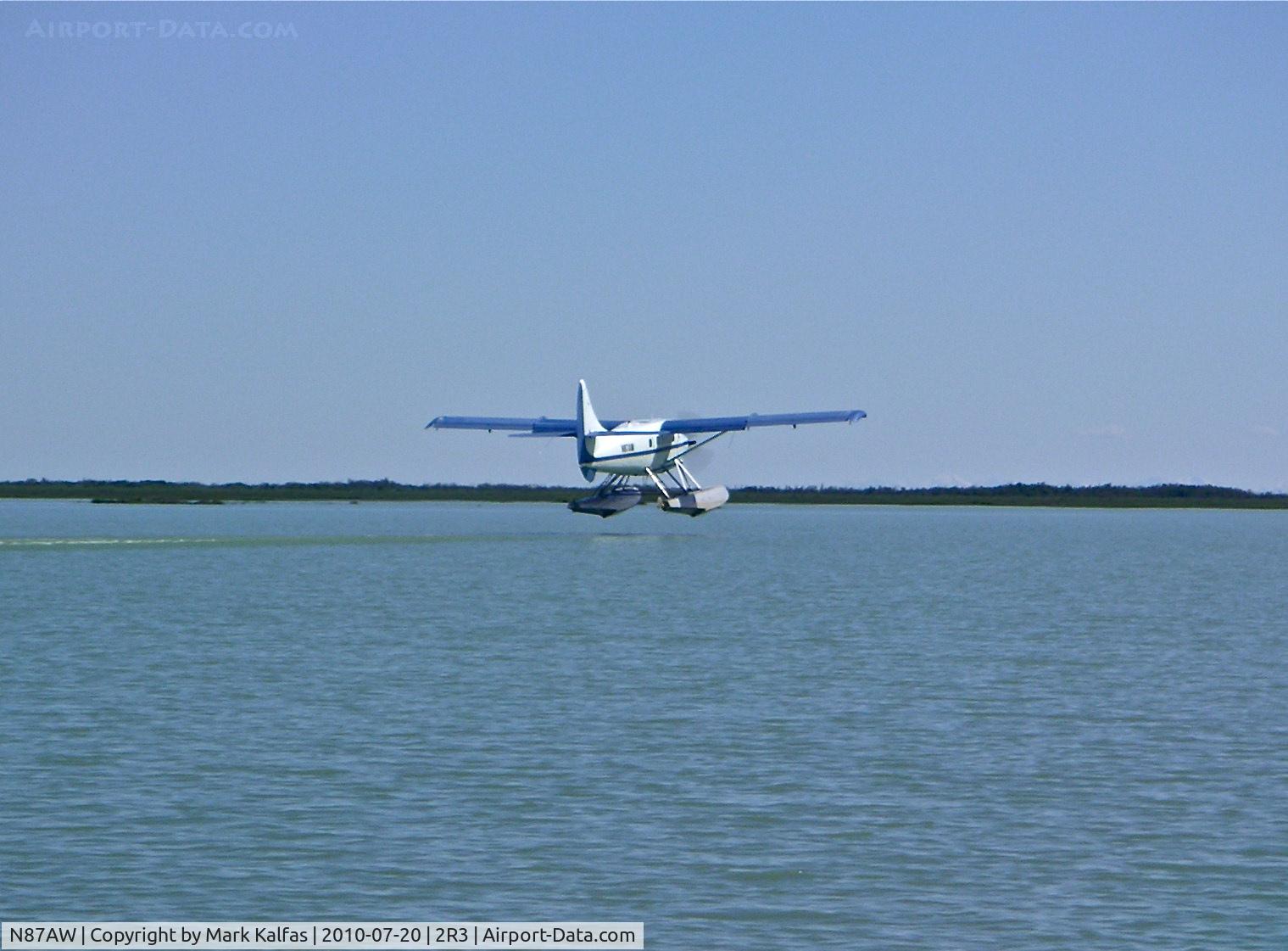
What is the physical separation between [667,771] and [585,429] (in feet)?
190

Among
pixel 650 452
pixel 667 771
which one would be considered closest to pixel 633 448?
pixel 650 452

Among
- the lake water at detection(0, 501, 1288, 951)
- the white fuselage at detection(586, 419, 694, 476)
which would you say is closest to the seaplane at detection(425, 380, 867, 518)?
the white fuselage at detection(586, 419, 694, 476)

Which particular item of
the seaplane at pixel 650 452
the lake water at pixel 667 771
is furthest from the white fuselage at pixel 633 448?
the lake water at pixel 667 771

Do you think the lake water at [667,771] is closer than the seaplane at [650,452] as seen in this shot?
Yes

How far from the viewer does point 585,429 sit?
75000 mm

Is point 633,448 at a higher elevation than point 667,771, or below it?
higher

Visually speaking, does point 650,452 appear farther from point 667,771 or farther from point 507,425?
point 667,771

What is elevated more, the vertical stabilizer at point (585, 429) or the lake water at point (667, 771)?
the vertical stabilizer at point (585, 429)

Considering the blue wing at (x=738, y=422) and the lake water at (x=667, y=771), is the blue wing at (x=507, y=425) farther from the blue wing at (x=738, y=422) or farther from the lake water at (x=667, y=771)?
the lake water at (x=667, y=771)

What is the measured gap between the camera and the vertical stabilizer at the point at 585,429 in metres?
74.0

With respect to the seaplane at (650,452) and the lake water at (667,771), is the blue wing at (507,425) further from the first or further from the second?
the lake water at (667,771)

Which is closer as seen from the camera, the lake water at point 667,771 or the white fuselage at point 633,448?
the lake water at point 667,771

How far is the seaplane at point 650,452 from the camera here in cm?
7488

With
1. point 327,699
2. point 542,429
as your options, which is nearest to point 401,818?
point 327,699
